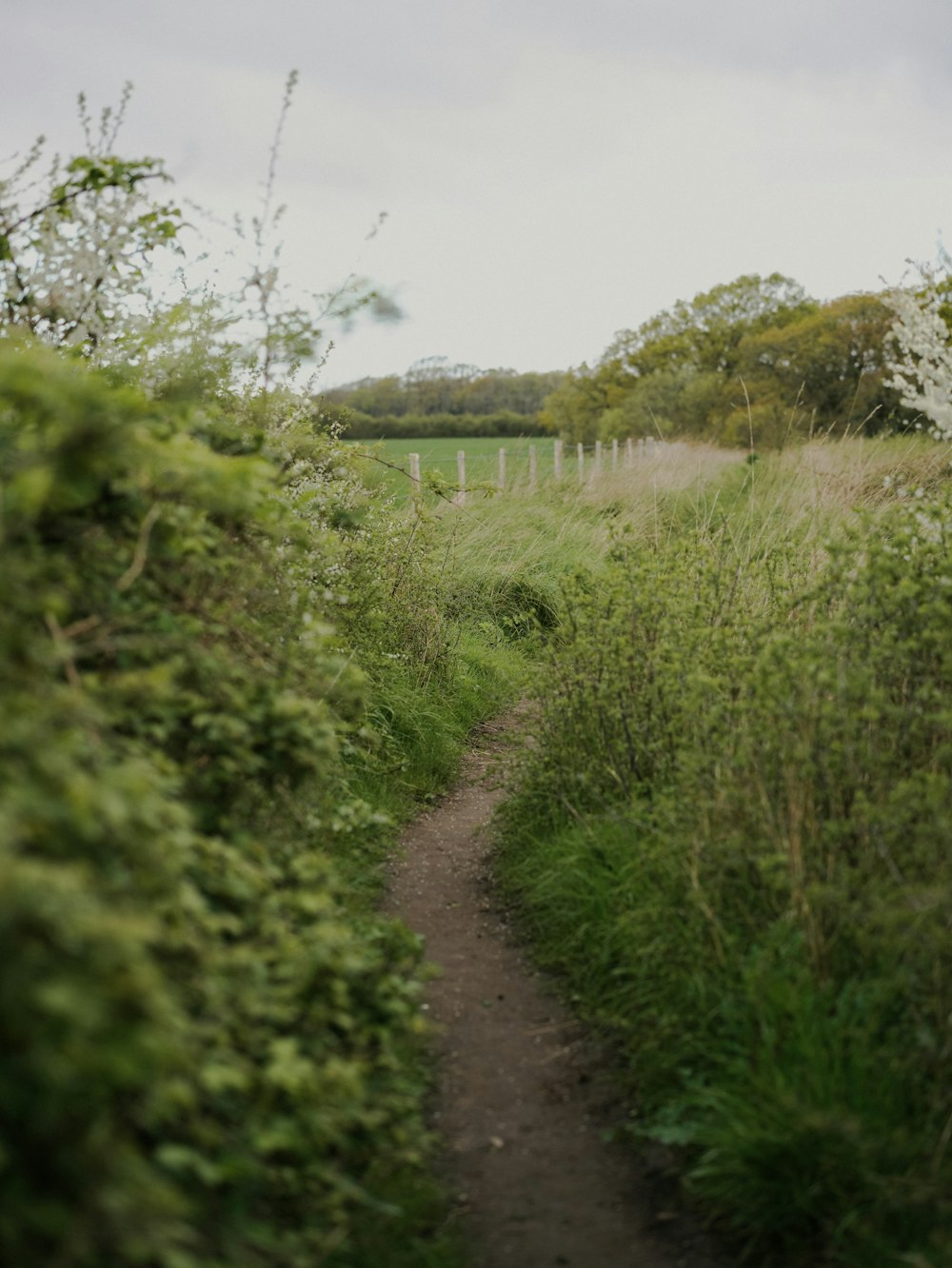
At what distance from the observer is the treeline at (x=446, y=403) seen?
12.0 m

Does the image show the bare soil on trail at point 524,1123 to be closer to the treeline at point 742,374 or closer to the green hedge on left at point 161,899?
the green hedge on left at point 161,899

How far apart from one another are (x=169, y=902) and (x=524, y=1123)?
2112 millimetres

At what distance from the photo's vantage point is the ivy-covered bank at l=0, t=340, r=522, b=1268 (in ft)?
5.43

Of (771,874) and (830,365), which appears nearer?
(771,874)

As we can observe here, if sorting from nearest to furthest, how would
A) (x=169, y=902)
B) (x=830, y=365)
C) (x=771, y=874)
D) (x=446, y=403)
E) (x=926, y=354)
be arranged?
1. (x=169, y=902)
2. (x=771, y=874)
3. (x=926, y=354)
4. (x=830, y=365)
5. (x=446, y=403)

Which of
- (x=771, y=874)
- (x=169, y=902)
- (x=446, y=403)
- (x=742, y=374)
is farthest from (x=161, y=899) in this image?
(x=742, y=374)

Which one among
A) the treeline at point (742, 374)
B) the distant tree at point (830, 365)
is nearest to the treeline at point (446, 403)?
the treeline at point (742, 374)

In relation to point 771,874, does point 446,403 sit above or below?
above

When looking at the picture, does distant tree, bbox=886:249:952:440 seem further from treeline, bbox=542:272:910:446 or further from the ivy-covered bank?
treeline, bbox=542:272:910:446

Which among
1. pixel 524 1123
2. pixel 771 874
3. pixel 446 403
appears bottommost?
pixel 524 1123

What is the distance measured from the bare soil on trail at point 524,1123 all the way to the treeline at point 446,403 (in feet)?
Answer: 16.0

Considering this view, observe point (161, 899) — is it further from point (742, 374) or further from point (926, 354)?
point (742, 374)

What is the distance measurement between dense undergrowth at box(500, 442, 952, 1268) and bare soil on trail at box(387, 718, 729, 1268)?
0.45ft

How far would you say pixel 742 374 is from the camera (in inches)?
1485
